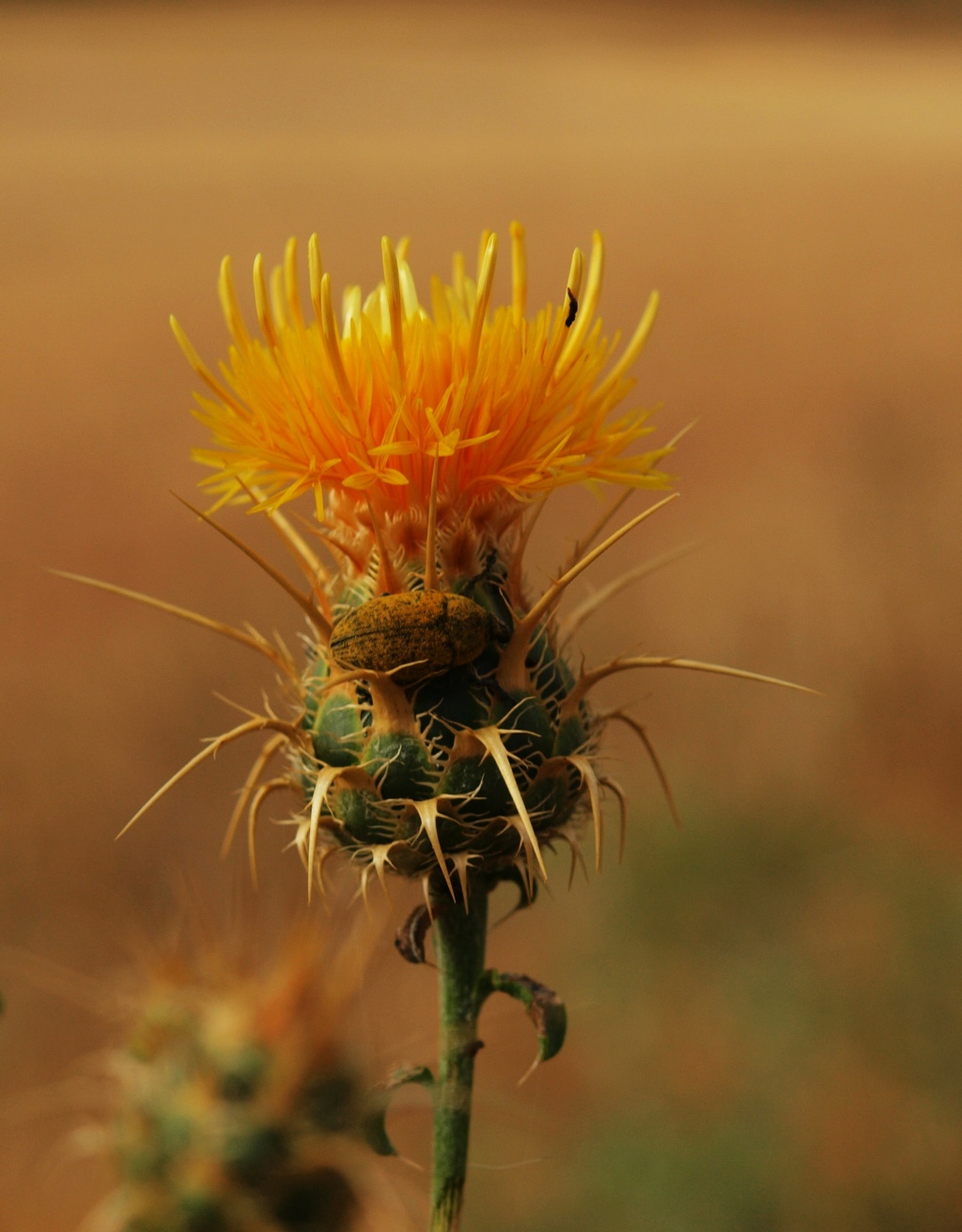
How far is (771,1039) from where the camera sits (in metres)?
4.09

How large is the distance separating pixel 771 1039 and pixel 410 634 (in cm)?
336

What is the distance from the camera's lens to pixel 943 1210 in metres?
3.74

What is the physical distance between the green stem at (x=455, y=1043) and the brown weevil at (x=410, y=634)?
27cm

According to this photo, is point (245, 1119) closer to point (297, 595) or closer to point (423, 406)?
point (297, 595)

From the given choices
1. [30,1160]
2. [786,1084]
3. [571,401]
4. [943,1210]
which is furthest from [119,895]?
[571,401]

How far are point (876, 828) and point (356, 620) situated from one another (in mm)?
4629

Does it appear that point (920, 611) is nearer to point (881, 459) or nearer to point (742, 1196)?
point (881, 459)

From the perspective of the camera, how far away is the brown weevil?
1.25 m

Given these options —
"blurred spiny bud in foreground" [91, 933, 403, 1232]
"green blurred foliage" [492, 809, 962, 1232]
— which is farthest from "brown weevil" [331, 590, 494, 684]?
"green blurred foliage" [492, 809, 962, 1232]

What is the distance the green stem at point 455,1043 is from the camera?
4.32 ft

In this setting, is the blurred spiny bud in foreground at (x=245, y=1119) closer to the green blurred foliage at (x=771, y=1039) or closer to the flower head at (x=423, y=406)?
the flower head at (x=423, y=406)

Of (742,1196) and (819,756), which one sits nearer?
(742,1196)

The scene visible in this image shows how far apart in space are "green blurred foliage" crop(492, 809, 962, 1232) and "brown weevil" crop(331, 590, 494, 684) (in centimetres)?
293

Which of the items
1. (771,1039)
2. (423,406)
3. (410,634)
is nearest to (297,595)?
(410,634)
